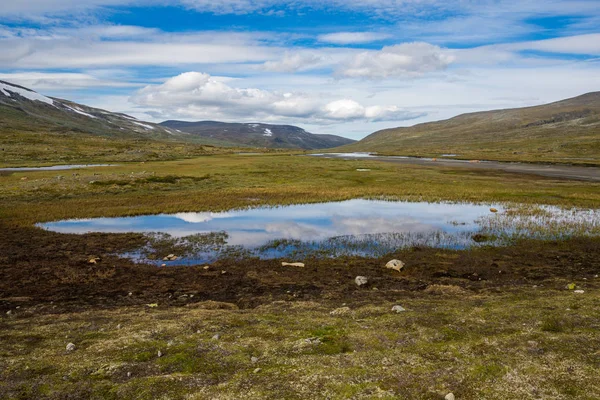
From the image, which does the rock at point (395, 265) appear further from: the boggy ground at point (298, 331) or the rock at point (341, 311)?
the rock at point (341, 311)

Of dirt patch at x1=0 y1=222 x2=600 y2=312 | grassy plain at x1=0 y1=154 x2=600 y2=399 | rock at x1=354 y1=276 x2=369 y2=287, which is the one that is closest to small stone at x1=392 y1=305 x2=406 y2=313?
grassy plain at x1=0 y1=154 x2=600 y2=399

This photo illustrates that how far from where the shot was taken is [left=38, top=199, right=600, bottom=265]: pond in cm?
2852

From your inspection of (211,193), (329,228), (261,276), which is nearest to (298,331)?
(261,276)

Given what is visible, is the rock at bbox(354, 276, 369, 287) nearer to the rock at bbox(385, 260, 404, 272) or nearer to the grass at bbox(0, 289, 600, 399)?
the rock at bbox(385, 260, 404, 272)

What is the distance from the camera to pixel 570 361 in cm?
1052

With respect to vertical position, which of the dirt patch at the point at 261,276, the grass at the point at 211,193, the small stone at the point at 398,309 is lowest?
the dirt patch at the point at 261,276

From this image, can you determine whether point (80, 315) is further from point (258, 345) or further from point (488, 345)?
point (488, 345)

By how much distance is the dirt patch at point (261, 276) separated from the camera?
18594 millimetres

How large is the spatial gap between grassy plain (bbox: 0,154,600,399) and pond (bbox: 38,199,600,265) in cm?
286

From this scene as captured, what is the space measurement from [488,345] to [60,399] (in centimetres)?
1193

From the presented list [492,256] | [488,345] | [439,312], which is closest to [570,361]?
[488,345]

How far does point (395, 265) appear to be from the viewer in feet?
77.3

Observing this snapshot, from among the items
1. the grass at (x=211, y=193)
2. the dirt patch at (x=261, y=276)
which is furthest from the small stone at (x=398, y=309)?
the grass at (x=211, y=193)

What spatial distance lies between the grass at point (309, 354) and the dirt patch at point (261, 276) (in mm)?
2837
